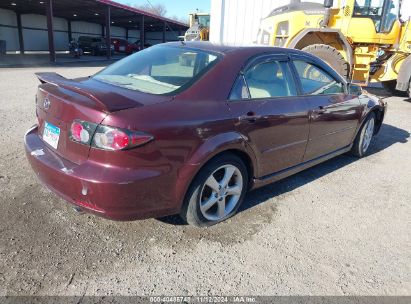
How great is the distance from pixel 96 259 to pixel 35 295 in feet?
1.50

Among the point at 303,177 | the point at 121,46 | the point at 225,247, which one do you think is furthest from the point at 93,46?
the point at 225,247

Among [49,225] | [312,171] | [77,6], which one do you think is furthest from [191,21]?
[49,225]

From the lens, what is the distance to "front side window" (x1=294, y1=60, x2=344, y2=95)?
11.9ft

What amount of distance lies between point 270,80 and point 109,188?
6.26 feet

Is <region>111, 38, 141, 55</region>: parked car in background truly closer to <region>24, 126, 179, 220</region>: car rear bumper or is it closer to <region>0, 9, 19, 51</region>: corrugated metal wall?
<region>0, 9, 19, 51</region>: corrugated metal wall

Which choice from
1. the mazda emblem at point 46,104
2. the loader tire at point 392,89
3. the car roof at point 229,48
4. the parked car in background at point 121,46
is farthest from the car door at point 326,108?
the parked car in background at point 121,46

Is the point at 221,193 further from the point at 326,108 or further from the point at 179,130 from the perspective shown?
the point at 326,108

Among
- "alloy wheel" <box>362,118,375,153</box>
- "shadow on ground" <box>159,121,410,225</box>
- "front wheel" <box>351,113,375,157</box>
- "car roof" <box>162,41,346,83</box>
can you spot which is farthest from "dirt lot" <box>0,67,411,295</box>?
"car roof" <box>162,41,346,83</box>

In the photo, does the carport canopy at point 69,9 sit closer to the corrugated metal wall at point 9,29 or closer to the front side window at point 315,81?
the corrugated metal wall at point 9,29

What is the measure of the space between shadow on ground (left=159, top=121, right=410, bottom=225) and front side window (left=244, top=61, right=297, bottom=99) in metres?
1.08

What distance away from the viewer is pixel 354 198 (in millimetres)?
3668

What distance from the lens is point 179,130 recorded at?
237 cm

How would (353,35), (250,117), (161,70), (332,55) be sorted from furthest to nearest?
(353,35) < (332,55) < (161,70) < (250,117)

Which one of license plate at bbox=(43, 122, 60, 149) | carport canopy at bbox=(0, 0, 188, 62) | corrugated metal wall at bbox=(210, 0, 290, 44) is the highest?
carport canopy at bbox=(0, 0, 188, 62)
